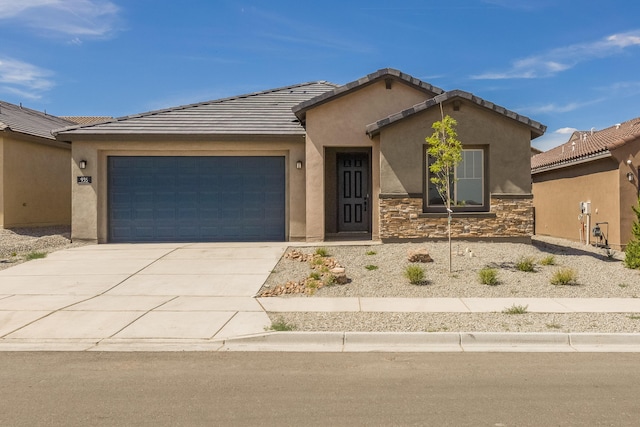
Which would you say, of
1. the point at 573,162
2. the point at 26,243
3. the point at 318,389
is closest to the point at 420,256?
the point at 318,389

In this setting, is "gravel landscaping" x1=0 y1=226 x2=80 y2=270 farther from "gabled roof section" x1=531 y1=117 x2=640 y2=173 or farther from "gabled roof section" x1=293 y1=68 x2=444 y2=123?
"gabled roof section" x1=531 y1=117 x2=640 y2=173

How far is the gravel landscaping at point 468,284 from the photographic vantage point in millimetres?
7680

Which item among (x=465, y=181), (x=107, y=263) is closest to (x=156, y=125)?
(x=107, y=263)

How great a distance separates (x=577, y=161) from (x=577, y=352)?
1312cm

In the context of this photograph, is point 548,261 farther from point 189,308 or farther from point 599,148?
point 189,308

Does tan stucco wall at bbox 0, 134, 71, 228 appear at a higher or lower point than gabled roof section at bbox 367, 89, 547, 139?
lower

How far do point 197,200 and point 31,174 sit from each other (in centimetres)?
744

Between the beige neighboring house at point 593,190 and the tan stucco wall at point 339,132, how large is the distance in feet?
22.8

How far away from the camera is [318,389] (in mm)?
5309

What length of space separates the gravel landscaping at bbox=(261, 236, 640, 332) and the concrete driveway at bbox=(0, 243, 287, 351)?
31.6 inches

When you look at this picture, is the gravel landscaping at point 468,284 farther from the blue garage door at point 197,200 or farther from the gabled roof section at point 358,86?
the gabled roof section at point 358,86

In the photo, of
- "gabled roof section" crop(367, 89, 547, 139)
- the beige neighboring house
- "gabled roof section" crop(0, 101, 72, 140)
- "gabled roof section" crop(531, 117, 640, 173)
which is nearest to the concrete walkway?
"gabled roof section" crop(367, 89, 547, 139)

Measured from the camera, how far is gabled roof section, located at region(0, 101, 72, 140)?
18.6 metres

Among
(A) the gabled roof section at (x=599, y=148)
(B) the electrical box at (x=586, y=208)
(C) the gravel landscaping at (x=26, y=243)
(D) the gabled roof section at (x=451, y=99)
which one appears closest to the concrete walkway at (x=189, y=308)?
(C) the gravel landscaping at (x=26, y=243)
